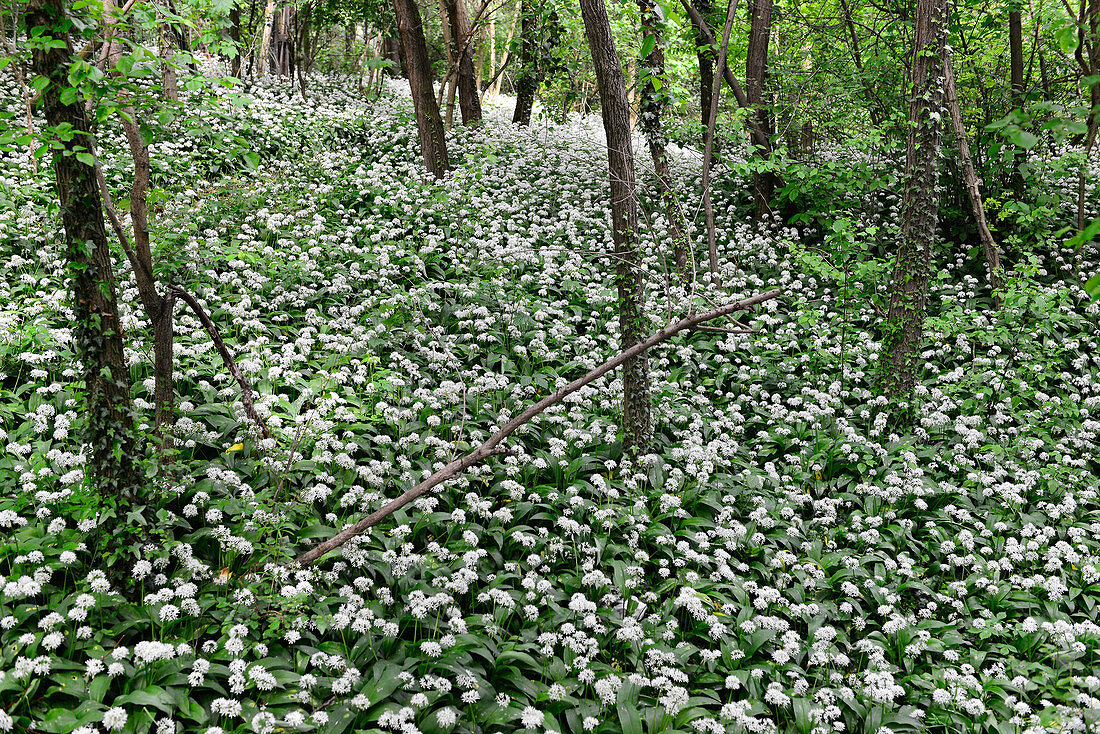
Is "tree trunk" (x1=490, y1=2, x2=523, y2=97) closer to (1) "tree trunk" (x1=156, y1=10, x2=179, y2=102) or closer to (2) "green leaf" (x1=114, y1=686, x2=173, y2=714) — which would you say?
(1) "tree trunk" (x1=156, y1=10, x2=179, y2=102)

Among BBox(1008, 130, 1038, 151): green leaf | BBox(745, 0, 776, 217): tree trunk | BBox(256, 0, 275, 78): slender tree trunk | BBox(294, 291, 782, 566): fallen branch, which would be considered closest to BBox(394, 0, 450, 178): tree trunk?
BBox(745, 0, 776, 217): tree trunk

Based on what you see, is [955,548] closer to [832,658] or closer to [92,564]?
[832,658]

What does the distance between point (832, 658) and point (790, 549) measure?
1.09 meters

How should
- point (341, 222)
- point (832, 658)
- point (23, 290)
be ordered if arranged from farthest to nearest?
point (341, 222), point (23, 290), point (832, 658)

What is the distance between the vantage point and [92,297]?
3.58 m

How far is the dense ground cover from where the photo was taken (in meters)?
3.46

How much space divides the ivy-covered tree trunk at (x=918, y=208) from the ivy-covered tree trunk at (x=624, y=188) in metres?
2.63

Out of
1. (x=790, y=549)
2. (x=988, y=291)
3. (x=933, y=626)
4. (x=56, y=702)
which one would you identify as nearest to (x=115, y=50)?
(x=56, y=702)

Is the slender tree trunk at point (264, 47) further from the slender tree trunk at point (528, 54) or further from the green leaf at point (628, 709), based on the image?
the green leaf at point (628, 709)

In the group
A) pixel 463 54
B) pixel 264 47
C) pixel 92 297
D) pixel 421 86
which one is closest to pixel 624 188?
pixel 92 297

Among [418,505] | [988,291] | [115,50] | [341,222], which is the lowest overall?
[418,505]

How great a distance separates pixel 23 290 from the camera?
19.7ft

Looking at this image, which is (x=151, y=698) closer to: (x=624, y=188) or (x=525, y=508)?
(x=525, y=508)

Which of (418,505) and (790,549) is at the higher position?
(418,505)
